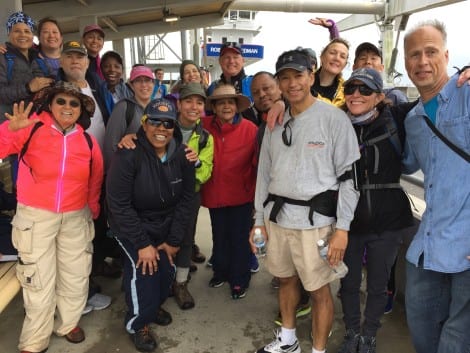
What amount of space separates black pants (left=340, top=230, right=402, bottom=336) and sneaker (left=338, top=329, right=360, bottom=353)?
0.03 m

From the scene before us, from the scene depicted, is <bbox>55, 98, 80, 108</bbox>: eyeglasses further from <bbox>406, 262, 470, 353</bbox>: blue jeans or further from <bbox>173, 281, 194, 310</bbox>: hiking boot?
<bbox>406, 262, 470, 353</bbox>: blue jeans

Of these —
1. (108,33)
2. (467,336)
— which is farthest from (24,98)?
(108,33)

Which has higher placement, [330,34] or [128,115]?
[330,34]

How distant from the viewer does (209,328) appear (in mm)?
3025

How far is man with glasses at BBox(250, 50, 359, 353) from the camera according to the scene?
223 cm

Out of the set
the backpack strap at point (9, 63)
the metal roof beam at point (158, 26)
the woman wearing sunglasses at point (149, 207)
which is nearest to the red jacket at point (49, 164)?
the woman wearing sunglasses at point (149, 207)

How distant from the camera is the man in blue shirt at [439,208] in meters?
1.78

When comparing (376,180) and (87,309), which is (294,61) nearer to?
(376,180)

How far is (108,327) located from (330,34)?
331cm

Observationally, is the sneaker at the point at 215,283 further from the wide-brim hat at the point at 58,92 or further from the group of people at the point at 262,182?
the wide-brim hat at the point at 58,92

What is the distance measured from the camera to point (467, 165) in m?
1.75

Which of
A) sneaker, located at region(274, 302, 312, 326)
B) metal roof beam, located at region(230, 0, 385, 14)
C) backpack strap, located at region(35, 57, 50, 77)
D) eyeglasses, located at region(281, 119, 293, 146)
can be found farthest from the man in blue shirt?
metal roof beam, located at region(230, 0, 385, 14)

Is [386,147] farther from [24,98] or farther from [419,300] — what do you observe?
[24,98]

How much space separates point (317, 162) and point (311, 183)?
0.42 ft
